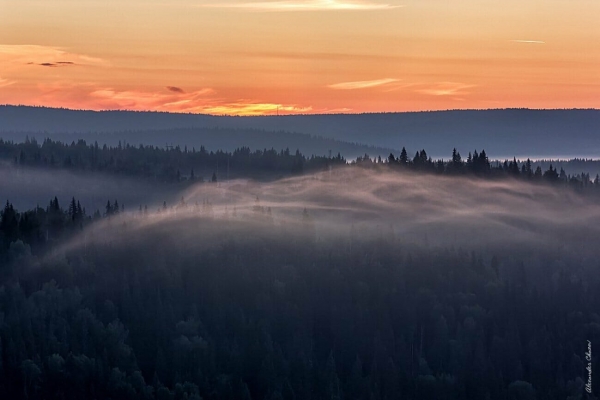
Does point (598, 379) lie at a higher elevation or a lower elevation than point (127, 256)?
lower

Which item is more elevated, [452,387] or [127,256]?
[127,256]

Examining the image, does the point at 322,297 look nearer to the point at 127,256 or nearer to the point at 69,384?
the point at 127,256

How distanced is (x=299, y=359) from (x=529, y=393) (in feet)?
99.9

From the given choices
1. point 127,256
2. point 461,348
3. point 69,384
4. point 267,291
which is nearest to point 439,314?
point 461,348

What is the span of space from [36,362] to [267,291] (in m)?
47.0

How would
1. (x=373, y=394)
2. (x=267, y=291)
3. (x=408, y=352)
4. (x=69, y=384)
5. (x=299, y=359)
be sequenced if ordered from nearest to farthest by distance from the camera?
(x=69, y=384) → (x=373, y=394) → (x=299, y=359) → (x=408, y=352) → (x=267, y=291)

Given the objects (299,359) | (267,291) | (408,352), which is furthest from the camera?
(267,291)

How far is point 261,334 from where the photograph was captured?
160625mm

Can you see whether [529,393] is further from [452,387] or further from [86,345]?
[86,345]

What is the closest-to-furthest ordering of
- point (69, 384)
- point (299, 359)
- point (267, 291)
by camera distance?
point (69, 384), point (299, 359), point (267, 291)

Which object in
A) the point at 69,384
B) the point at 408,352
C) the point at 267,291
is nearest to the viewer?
the point at 69,384

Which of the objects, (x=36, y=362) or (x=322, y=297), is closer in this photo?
(x=36, y=362)

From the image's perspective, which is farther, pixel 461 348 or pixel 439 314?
pixel 439 314

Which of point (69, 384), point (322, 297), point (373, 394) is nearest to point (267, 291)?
point (322, 297)
